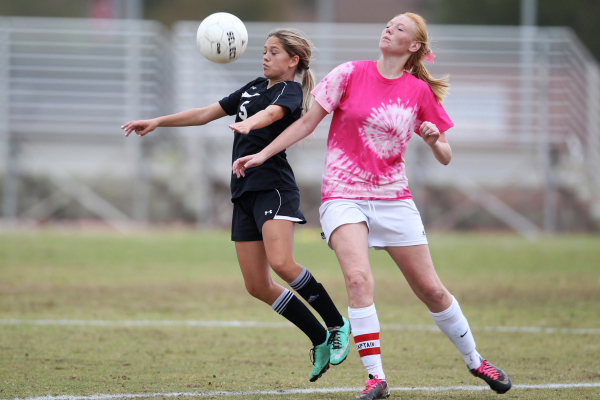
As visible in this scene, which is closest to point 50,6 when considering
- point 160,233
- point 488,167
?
point 160,233

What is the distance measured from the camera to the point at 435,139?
170 inches

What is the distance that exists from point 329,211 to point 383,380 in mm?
1022

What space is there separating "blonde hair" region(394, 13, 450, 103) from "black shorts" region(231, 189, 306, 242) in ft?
3.62

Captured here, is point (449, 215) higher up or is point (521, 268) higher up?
point (521, 268)

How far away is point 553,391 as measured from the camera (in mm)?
4387

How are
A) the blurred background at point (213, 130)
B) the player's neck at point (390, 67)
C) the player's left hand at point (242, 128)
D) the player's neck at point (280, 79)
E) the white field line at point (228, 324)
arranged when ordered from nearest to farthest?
1. the player's left hand at point (242, 128)
2. the player's neck at point (390, 67)
3. the player's neck at point (280, 79)
4. the white field line at point (228, 324)
5. the blurred background at point (213, 130)

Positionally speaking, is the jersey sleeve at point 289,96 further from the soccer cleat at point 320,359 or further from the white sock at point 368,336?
the soccer cleat at point 320,359

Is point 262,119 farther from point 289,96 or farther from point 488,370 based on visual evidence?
point 488,370

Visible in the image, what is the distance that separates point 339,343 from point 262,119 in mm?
1528

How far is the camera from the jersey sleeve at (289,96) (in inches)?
179

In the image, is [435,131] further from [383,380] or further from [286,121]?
[383,380]

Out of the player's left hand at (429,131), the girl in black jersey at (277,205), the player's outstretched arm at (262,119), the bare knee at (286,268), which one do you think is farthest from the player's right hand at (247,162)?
the player's left hand at (429,131)

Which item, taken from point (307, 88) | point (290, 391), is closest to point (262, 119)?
point (307, 88)

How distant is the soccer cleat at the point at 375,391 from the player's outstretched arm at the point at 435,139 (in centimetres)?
140
